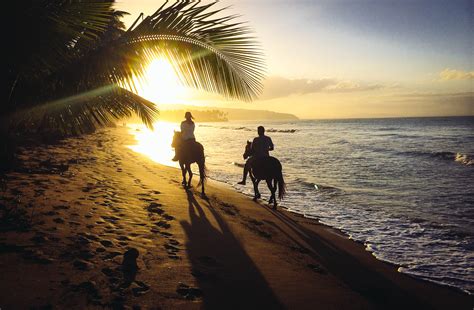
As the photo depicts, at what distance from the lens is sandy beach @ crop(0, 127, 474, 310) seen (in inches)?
127

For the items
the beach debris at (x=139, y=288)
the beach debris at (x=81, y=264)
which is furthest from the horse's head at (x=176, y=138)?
the beach debris at (x=139, y=288)

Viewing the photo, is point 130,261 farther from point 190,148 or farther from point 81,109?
point 190,148

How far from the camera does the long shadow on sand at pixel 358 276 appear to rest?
3992 millimetres

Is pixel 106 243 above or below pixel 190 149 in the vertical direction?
below

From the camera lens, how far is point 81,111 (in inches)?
A: 164

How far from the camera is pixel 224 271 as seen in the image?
4.14m

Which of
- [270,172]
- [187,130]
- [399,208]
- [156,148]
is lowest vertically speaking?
[399,208]

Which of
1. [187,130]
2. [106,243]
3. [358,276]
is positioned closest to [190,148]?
[187,130]

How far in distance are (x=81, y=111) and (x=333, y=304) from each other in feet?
14.1

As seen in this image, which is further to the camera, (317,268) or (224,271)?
(317,268)

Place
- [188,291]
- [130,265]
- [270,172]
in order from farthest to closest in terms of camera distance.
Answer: [270,172], [130,265], [188,291]

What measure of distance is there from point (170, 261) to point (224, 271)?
2.57ft

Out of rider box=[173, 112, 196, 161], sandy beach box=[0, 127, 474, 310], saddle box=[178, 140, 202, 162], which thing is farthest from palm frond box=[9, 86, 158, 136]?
saddle box=[178, 140, 202, 162]

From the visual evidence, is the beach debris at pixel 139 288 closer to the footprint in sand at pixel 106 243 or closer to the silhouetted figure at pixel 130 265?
the silhouetted figure at pixel 130 265
